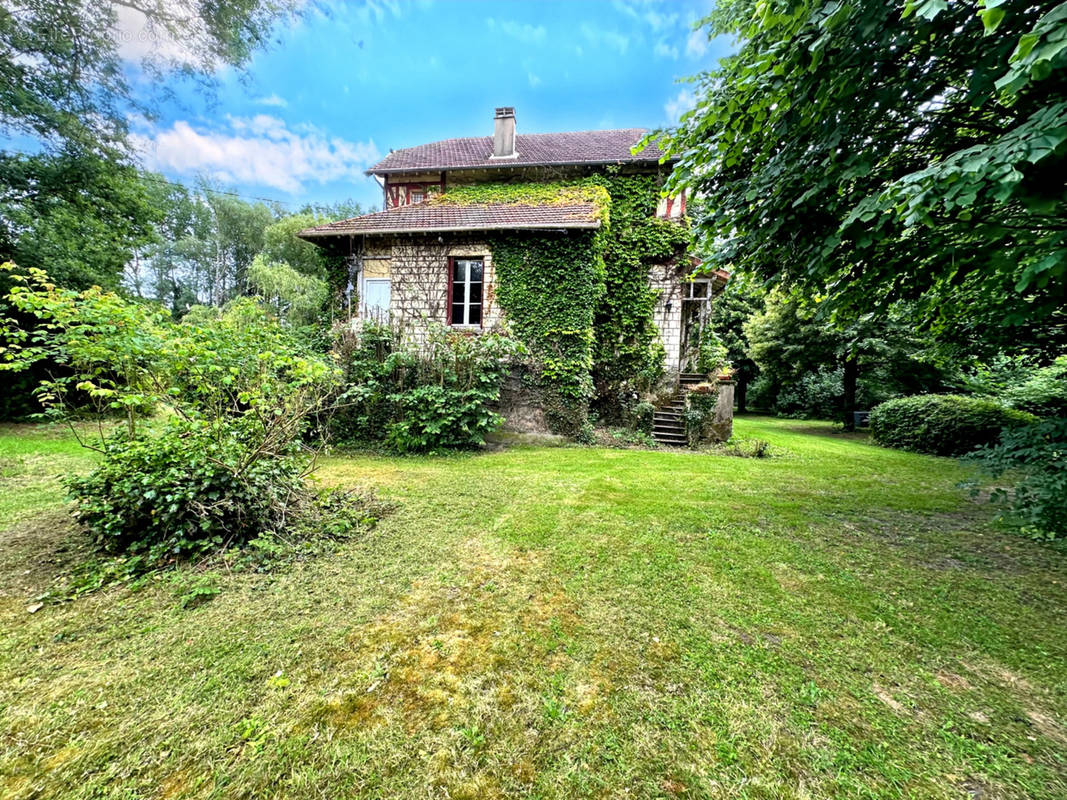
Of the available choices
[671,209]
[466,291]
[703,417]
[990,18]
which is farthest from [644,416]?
[990,18]

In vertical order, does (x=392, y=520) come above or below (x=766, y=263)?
below

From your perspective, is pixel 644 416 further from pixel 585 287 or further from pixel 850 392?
pixel 850 392

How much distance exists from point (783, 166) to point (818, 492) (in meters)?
4.78

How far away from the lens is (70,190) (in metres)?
10.1

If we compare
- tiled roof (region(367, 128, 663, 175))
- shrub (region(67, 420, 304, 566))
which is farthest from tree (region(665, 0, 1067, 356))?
tiled roof (region(367, 128, 663, 175))

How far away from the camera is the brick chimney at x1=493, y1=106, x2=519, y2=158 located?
13.0 metres

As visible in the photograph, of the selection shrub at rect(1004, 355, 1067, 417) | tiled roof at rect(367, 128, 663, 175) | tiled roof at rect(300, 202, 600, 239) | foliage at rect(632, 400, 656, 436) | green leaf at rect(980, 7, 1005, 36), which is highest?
tiled roof at rect(367, 128, 663, 175)

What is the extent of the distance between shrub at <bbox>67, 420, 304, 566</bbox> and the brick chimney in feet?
42.3

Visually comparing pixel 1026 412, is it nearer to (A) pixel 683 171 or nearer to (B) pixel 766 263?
(B) pixel 766 263

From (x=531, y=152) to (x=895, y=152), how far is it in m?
11.6

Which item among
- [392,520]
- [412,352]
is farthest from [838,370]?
[392,520]

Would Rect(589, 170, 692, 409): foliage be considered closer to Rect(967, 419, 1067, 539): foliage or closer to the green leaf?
Rect(967, 419, 1067, 539): foliage

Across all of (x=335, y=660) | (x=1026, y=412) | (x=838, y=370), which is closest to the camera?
(x=335, y=660)

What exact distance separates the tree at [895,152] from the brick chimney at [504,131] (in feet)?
31.0
